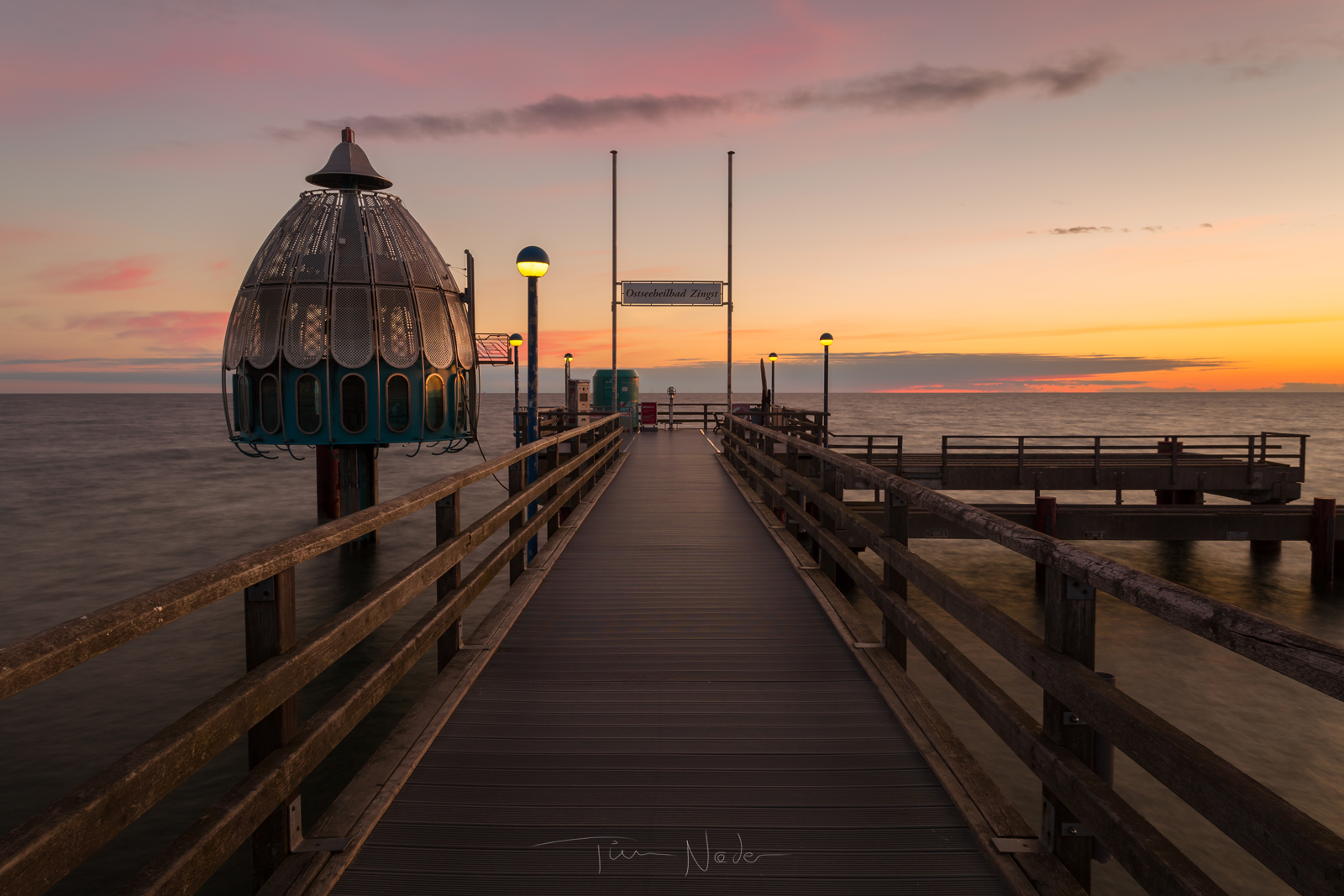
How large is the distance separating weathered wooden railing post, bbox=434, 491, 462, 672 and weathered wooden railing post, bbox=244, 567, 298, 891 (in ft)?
6.04

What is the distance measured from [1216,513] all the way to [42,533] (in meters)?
37.1

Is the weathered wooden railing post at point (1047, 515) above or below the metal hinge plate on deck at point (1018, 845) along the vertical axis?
below

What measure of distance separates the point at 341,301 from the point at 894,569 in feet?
55.5

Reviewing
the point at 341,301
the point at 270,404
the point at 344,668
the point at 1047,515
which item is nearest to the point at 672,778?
the point at 344,668

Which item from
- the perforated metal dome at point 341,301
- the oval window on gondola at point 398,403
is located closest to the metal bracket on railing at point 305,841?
the perforated metal dome at point 341,301

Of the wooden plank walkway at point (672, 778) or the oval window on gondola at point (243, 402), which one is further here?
the oval window on gondola at point (243, 402)

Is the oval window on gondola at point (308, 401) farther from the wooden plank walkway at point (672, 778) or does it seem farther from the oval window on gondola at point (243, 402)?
the wooden plank walkway at point (672, 778)

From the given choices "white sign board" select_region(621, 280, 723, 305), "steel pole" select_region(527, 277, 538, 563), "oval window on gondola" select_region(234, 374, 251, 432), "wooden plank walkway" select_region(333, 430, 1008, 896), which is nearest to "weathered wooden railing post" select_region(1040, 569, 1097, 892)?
"wooden plank walkway" select_region(333, 430, 1008, 896)

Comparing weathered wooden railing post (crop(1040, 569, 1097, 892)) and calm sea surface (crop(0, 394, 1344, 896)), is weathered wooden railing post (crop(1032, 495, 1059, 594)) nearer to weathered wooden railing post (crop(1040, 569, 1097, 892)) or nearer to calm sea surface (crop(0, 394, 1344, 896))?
calm sea surface (crop(0, 394, 1344, 896))

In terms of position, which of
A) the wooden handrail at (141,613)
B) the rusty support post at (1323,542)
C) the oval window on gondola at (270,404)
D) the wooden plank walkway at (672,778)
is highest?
the oval window on gondola at (270,404)

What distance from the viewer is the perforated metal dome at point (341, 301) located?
18344mm

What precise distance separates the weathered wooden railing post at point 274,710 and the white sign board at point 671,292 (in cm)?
2179

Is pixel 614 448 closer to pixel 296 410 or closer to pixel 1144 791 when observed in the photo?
pixel 296 410

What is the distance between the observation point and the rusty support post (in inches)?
698
